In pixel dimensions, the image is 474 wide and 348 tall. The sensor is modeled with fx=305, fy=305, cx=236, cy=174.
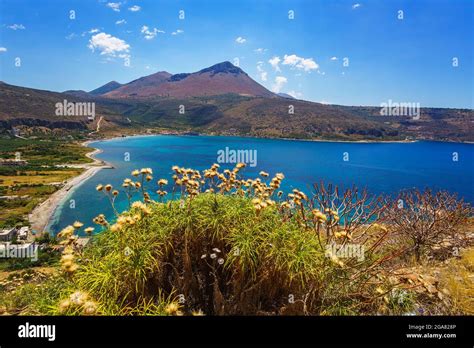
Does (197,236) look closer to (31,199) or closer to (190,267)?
(190,267)

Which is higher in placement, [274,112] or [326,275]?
[274,112]

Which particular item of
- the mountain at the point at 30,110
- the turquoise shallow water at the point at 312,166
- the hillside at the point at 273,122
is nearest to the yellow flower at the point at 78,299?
the turquoise shallow water at the point at 312,166

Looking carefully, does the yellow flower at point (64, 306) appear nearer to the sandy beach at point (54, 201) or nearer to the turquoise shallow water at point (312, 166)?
the turquoise shallow water at point (312, 166)

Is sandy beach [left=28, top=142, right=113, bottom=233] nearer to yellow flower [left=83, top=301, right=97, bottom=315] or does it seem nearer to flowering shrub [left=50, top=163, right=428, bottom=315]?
flowering shrub [left=50, top=163, right=428, bottom=315]

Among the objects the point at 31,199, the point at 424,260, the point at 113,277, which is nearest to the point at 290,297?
the point at 113,277

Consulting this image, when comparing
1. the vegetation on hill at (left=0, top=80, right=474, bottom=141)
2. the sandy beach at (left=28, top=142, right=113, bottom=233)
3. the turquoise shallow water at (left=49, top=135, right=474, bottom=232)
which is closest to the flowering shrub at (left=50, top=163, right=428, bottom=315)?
the turquoise shallow water at (left=49, top=135, right=474, bottom=232)

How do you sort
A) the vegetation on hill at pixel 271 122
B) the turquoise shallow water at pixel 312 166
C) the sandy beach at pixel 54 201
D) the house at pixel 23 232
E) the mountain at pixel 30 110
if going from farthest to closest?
the vegetation on hill at pixel 271 122, the mountain at pixel 30 110, the turquoise shallow water at pixel 312 166, the sandy beach at pixel 54 201, the house at pixel 23 232

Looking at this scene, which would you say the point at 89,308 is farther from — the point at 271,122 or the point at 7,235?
the point at 271,122
